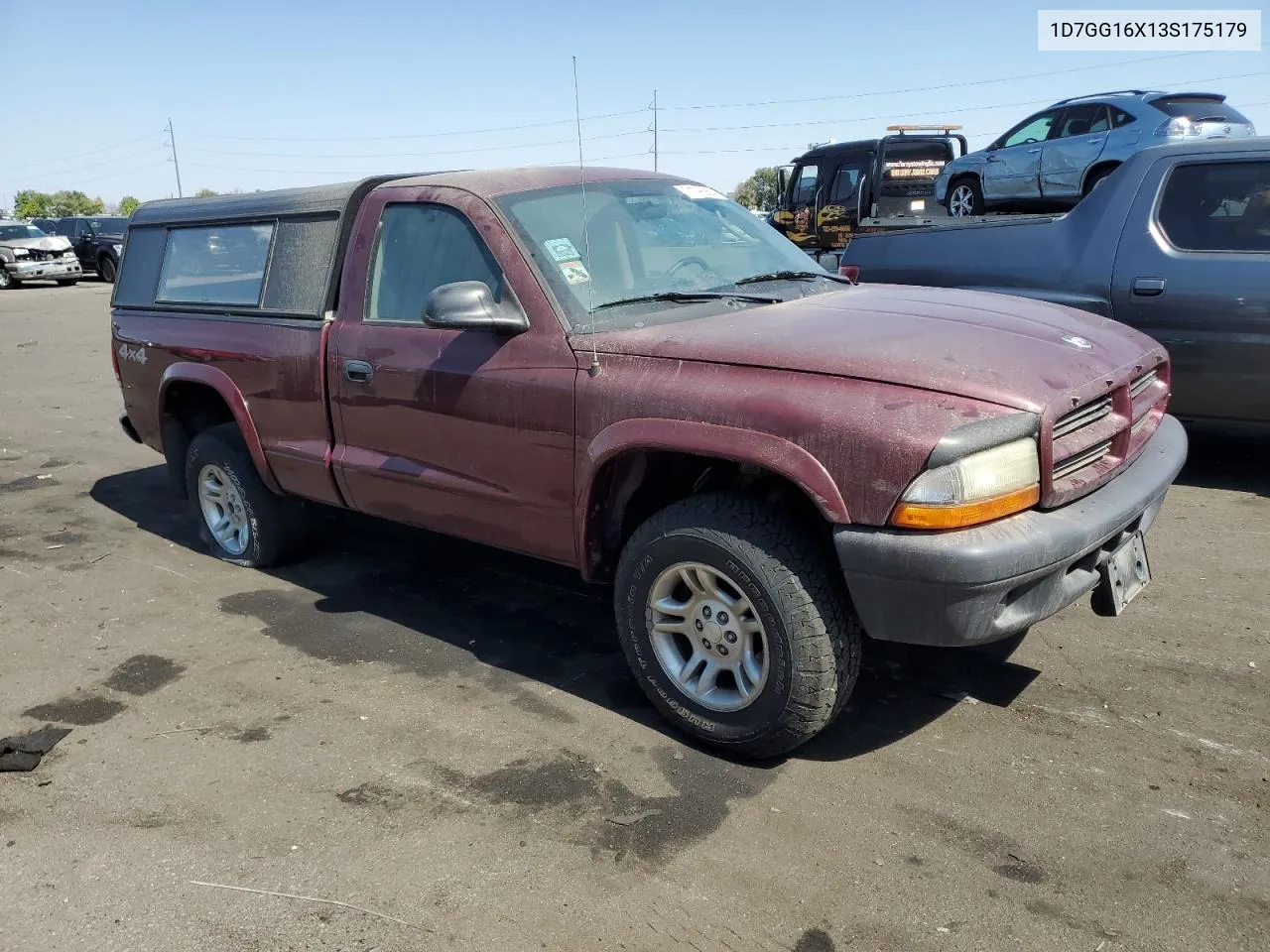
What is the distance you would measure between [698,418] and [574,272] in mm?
939

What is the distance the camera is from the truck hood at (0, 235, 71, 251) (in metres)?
27.3

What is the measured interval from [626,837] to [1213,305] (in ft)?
14.8

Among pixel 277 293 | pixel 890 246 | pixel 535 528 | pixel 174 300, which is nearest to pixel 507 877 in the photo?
pixel 535 528

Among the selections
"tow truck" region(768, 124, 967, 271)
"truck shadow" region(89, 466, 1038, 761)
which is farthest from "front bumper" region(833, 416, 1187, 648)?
"tow truck" region(768, 124, 967, 271)

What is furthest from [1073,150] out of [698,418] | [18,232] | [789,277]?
[18,232]

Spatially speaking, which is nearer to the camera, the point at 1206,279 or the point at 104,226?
the point at 1206,279

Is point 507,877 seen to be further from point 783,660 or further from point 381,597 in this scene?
point 381,597

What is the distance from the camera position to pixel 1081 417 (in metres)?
3.06

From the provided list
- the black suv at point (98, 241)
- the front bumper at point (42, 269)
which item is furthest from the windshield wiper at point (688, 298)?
the front bumper at point (42, 269)

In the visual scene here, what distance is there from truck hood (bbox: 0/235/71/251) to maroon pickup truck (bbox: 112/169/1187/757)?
26.7m

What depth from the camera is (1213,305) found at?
550 centimetres

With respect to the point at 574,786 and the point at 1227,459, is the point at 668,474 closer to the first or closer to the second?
the point at 574,786

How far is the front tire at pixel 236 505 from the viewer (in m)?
5.12

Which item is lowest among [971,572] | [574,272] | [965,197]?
[971,572]
